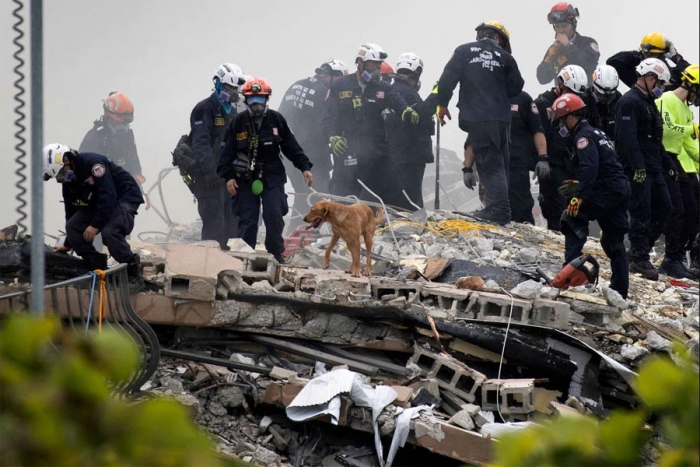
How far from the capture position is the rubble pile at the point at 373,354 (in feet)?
20.9

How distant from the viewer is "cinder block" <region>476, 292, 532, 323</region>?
7.29 metres

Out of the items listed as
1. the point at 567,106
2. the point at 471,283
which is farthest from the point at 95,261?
the point at 567,106

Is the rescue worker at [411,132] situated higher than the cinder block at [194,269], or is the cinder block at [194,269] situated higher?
the rescue worker at [411,132]

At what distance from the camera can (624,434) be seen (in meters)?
1.24

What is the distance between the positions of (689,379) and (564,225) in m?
7.56

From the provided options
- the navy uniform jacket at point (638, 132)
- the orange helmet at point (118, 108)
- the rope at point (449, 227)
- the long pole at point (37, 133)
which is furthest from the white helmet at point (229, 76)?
the long pole at point (37, 133)

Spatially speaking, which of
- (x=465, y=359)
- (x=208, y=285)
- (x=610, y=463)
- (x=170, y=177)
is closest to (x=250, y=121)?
(x=208, y=285)

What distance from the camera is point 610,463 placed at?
126 cm

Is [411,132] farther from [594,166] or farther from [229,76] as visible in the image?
[594,166]

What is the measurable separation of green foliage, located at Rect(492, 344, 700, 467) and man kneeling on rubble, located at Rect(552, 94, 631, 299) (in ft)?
23.5

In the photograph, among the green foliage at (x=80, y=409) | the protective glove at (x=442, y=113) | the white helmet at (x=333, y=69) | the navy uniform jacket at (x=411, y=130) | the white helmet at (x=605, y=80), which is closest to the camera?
the green foliage at (x=80, y=409)

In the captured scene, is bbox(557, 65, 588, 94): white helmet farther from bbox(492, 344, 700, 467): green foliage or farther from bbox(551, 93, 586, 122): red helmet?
bbox(492, 344, 700, 467): green foliage

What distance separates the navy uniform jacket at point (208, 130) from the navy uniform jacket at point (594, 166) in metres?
3.82

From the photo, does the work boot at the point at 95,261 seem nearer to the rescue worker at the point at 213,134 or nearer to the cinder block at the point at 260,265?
the cinder block at the point at 260,265
